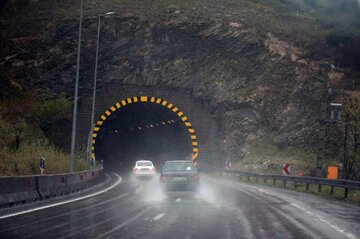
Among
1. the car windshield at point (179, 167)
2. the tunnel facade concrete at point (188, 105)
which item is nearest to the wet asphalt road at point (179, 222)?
the car windshield at point (179, 167)

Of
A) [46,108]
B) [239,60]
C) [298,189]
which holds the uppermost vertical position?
[239,60]

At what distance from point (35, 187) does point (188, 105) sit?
1308 inches

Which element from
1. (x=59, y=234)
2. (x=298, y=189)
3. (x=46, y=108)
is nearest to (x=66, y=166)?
(x=298, y=189)

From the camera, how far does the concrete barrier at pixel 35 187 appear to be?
17156mm

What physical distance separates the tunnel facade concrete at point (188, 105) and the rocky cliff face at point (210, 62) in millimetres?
708

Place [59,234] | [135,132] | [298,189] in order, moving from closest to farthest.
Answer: [59,234], [298,189], [135,132]

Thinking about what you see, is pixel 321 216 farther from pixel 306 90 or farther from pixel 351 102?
pixel 306 90

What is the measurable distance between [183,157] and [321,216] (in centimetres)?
4795

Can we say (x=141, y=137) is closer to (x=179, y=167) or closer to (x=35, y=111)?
(x=35, y=111)

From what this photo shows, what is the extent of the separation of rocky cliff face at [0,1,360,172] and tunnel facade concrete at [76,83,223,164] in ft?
2.32

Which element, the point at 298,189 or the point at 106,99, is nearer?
the point at 298,189

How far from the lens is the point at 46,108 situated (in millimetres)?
50531

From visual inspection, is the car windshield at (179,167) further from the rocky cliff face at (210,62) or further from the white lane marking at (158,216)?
the rocky cliff face at (210,62)

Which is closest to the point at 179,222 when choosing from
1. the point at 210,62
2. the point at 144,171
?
the point at 144,171
